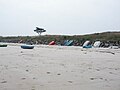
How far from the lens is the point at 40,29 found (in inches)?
3701

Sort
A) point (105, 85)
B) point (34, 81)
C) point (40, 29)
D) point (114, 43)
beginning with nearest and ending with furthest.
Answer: point (105, 85), point (34, 81), point (114, 43), point (40, 29)

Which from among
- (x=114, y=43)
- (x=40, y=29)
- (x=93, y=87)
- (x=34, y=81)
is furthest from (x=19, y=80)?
(x=40, y=29)

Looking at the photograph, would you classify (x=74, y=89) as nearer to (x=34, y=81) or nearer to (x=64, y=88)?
(x=64, y=88)

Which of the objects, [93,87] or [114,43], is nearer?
[93,87]

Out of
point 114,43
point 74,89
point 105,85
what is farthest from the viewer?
point 114,43

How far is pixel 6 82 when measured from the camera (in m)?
10.0

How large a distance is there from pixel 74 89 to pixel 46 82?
5.37ft

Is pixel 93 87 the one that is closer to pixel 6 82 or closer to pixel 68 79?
pixel 68 79

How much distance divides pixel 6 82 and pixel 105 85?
12.3 ft

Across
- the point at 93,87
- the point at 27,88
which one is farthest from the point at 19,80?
the point at 93,87

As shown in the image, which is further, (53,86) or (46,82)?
(46,82)

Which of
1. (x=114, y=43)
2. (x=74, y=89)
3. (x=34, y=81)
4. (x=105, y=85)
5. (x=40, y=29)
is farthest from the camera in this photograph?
(x=40, y=29)

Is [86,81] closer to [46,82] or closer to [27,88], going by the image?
[46,82]

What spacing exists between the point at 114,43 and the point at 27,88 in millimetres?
40425
